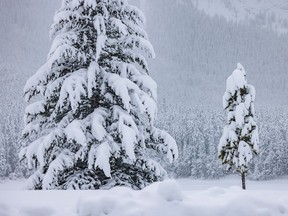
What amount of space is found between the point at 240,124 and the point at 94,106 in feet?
46.2

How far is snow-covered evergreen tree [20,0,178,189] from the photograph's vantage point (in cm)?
795

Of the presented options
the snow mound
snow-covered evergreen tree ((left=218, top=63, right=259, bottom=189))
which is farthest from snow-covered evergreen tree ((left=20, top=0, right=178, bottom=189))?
snow-covered evergreen tree ((left=218, top=63, right=259, bottom=189))

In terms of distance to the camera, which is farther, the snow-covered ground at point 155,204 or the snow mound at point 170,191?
the snow mound at point 170,191

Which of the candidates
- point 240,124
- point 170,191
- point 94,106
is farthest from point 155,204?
point 240,124

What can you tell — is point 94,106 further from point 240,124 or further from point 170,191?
point 240,124

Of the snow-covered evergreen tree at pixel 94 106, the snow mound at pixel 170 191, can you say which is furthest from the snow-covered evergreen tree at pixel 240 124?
the snow mound at pixel 170 191

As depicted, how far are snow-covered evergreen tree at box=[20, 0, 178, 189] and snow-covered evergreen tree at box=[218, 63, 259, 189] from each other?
42.7 ft

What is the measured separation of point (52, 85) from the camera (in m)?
8.49

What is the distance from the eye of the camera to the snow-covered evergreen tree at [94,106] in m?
7.95

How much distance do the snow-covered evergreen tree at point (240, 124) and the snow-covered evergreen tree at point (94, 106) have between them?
13.0 metres

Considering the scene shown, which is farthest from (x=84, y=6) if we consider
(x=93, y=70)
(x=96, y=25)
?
(x=93, y=70)

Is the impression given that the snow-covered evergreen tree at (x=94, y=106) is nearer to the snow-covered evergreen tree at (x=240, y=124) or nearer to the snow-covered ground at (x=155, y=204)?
the snow-covered ground at (x=155, y=204)

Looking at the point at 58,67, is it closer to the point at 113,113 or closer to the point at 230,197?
the point at 113,113

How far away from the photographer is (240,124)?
834 inches
